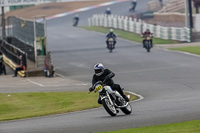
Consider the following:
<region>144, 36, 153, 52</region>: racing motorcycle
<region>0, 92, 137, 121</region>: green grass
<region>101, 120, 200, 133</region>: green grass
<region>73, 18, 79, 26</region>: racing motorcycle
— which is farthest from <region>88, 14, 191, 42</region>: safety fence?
<region>101, 120, 200, 133</region>: green grass

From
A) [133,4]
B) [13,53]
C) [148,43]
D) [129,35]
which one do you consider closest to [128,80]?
[148,43]

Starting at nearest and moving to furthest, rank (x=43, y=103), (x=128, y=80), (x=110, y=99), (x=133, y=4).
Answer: (x=110, y=99), (x=43, y=103), (x=128, y=80), (x=133, y=4)

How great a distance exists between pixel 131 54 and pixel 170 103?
800 inches

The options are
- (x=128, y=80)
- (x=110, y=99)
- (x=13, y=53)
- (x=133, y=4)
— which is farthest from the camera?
(x=133, y=4)

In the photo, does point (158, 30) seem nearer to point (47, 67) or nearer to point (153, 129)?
point (47, 67)

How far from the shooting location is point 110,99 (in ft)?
47.3

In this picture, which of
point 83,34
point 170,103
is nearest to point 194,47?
point 83,34

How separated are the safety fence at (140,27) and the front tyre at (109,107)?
2919 cm

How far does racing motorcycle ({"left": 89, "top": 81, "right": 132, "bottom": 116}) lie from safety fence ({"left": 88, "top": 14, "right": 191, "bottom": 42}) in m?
28.8

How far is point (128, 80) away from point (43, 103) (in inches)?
255

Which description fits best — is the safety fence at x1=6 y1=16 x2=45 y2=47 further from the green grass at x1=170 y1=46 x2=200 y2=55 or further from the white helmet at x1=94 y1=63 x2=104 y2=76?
the white helmet at x1=94 y1=63 x2=104 y2=76

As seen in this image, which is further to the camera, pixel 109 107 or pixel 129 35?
pixel 129 35

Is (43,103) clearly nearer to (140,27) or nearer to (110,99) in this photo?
(110,99)

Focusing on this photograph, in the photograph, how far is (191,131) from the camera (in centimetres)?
1114
